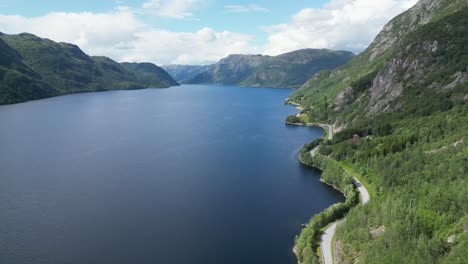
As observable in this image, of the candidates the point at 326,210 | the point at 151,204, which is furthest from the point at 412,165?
the point at 151,204

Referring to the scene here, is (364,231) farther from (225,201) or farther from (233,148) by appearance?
(233,148)

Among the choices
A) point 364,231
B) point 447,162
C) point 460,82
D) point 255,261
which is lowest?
point 255,261

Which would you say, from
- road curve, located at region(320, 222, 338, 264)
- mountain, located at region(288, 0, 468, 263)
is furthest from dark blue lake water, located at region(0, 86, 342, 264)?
mountain, located at region(288, 0, 468, 263)

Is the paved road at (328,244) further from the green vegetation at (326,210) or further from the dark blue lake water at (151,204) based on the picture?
the dark blue lake water at (151,204)

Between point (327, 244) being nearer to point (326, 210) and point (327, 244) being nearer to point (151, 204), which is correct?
point (326, 210)

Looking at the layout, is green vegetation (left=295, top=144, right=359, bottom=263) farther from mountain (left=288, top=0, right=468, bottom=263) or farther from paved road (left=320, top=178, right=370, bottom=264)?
paved road (left=320, top=178, right=370, bottom=264)

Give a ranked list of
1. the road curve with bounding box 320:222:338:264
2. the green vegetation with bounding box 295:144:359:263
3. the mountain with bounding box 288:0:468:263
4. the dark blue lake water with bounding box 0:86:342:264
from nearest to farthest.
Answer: the mountain with bounding box 288:0:468:263 < the road curve with bounding box 320:222:338:264 < the green vegetation with bounding box 295:144:359:263 < the dark blue lake water with bounding box 0:86:342:264

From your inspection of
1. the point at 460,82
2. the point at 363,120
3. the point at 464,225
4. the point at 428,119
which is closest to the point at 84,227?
the point at 464,225

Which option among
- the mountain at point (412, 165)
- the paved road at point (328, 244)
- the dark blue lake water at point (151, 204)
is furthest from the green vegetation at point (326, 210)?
the dark blue lake water at point (151, 204)
